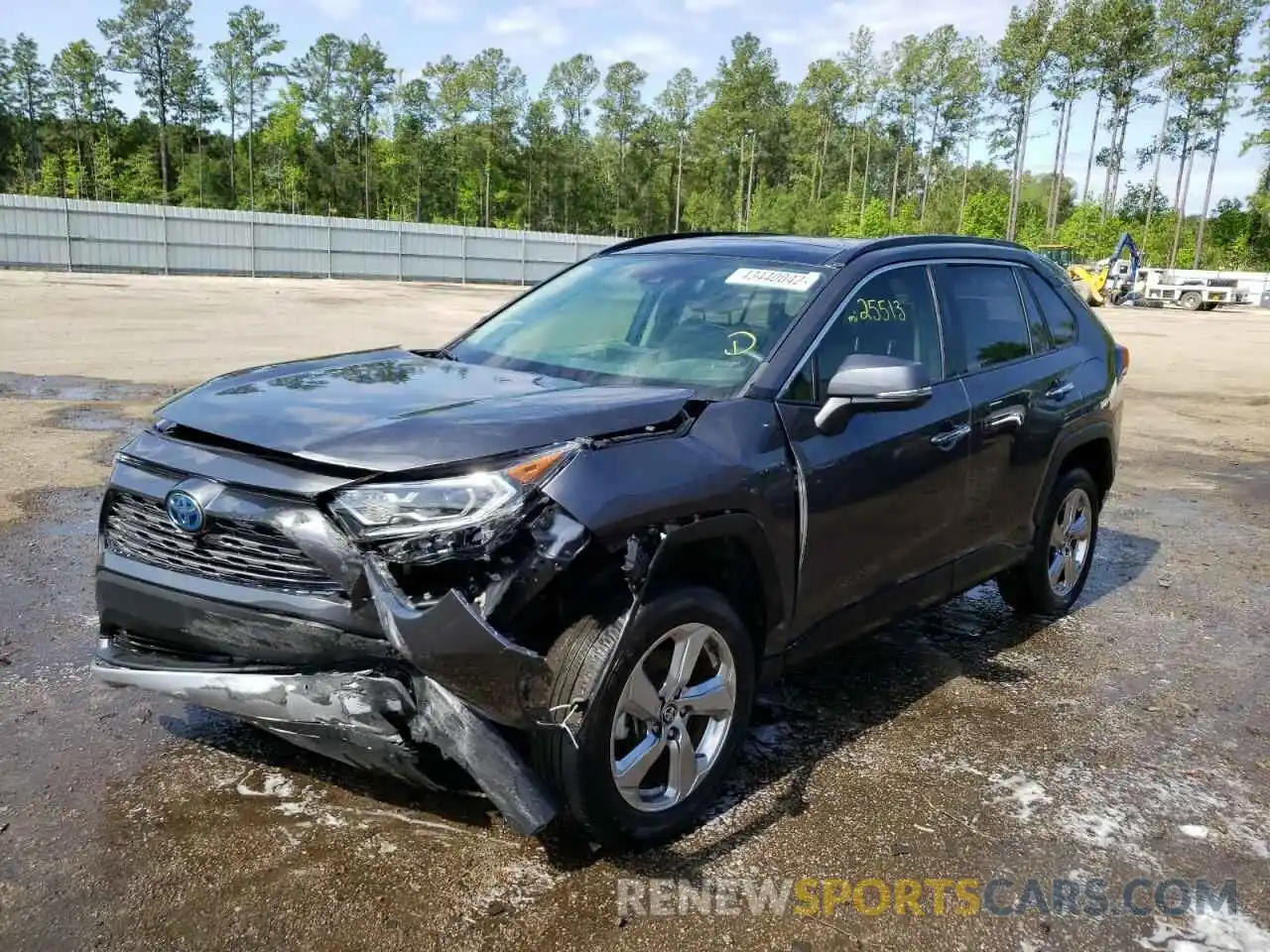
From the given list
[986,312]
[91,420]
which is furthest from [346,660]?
[91,420]

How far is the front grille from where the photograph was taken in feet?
8.94

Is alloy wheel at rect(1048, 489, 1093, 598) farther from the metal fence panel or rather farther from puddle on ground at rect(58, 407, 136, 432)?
the metal fence panel

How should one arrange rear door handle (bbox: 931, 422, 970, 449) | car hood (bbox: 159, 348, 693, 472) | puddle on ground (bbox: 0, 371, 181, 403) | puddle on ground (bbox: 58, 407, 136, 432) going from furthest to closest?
1. puddle on ground (bbox: 0, 371, 181, 403)
2. puddle on ground (bbox: 58, 407, 136, 432)
3. rear door handle (bbox: 931, 422, 970, 449)
4. car hood (bbox: 159, 348, 693, 472)

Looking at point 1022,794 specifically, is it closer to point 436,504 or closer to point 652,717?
point 652,717

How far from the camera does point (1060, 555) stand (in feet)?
17.6

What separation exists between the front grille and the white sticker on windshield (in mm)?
2003

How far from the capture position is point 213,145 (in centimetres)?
8100

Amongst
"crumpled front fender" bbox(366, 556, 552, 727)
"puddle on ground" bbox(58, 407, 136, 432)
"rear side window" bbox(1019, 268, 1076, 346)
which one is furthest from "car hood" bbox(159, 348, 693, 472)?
"puddle on ground" bbox(58, 407, 136, 432)

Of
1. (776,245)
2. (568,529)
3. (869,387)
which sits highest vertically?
(776,245)

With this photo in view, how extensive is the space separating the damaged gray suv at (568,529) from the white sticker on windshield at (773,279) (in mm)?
15

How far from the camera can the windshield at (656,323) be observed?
143 inches

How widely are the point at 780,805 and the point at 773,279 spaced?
6.13 feet

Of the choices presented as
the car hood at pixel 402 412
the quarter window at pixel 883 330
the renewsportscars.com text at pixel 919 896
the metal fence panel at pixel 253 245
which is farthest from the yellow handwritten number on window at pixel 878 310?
the metal fence panel at pixel 253 245

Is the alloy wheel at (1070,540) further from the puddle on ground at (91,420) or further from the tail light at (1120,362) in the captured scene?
→ the puddle on ground at (91,420)
